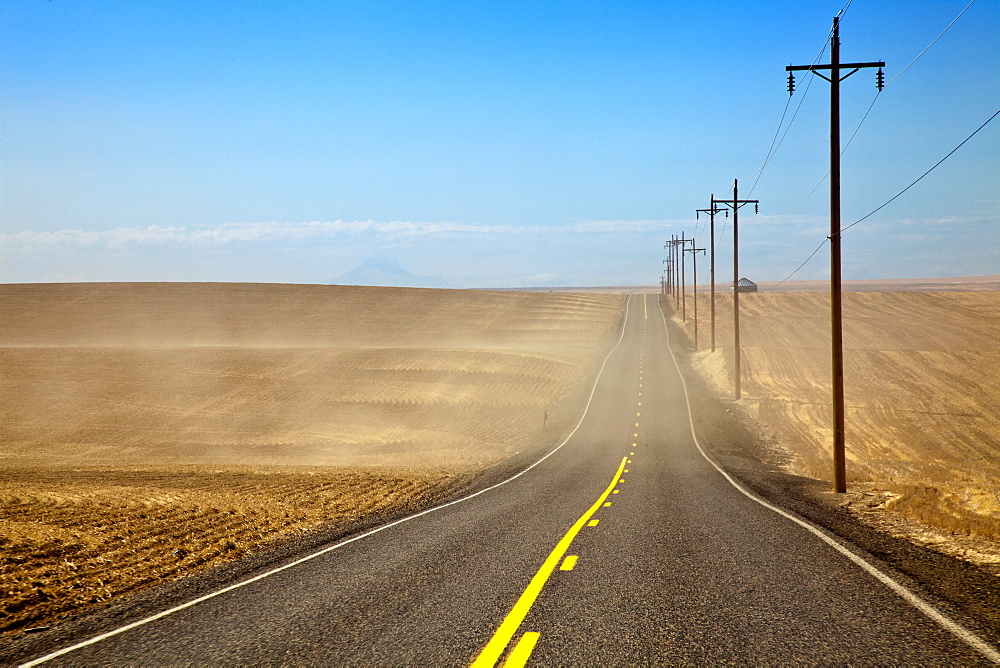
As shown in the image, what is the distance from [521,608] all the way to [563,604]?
1.45 feet

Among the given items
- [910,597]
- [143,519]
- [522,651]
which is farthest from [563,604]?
[143,519]

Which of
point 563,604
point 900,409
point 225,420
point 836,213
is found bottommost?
point 225,420

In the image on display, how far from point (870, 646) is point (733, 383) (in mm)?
44069

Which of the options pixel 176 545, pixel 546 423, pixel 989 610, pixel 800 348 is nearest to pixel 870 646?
pixel 989 610

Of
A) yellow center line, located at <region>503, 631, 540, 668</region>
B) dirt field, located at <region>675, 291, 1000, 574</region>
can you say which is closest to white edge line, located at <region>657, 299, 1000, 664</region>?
dirt field, located at <region>675, 291, 1000, 574</region>

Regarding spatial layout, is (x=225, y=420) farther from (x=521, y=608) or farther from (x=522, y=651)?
(x=522, y=651)

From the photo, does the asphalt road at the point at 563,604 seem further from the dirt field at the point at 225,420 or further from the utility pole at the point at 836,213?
the utility pole at the point at 836,213

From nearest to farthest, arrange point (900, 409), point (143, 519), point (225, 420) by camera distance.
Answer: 1. point (143, 519)
2. point (900, 409)
3. point (225, 420)

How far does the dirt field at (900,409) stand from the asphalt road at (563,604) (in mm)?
2805

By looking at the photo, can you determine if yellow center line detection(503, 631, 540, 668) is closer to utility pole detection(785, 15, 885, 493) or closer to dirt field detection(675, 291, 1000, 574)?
dirt field detection(675, 291, 1000, 574)

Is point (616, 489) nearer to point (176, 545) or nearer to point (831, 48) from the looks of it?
point (176, 545)

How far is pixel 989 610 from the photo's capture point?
6367 mm

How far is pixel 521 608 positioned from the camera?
21.9 feet

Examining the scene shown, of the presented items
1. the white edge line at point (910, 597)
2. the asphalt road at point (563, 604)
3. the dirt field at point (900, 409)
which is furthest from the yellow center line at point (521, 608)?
the dirt field at point (900, 409)
